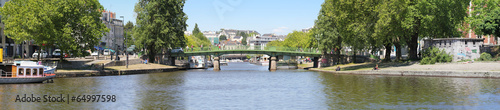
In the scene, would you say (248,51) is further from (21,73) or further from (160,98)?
(160,98)

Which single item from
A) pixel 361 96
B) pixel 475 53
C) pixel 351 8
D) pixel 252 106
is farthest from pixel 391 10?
pixel 252 106

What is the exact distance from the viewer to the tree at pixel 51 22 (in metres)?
73.1

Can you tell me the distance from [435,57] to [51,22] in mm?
53396

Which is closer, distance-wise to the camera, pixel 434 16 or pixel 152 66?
pixel 434 16

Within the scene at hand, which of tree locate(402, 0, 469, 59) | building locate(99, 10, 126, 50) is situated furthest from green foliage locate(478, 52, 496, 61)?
building locate(99, 10, 126, 50)

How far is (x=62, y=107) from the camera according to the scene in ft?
118

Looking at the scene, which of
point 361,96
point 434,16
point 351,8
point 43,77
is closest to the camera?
point 361,96

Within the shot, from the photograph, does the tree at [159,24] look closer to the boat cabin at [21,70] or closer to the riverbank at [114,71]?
the riverbank at [114,71]

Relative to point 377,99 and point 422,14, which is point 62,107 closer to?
point 377,99

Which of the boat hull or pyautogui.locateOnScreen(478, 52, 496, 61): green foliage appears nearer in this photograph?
the boat hull

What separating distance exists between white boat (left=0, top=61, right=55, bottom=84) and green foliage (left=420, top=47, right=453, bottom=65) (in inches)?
2010

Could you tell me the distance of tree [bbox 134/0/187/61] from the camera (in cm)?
9999

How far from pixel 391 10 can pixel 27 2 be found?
50.4 m

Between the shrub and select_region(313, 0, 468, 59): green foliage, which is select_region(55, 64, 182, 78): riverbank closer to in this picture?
select_region(313, 0, 468, 59): green foliage
